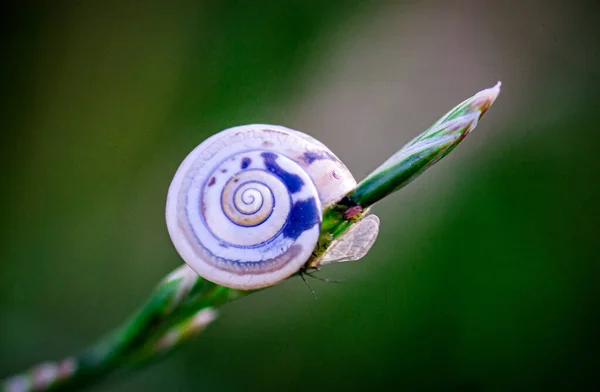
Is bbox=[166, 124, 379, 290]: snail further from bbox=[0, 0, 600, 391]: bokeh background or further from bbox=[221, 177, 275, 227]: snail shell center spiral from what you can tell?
bbox=[0, 0, 600, 391]: bokeh background

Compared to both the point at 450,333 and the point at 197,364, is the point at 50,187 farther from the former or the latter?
the point at 450,333

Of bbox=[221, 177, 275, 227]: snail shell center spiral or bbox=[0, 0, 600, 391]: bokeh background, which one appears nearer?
bbox=[221, 177, 275, 227]: snail shell center spiral

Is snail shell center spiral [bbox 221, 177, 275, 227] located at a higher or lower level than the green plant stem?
higher

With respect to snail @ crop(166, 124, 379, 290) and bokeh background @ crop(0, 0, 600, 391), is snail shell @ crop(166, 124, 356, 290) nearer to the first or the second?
snail @ crop(166, 124, 379, 290)

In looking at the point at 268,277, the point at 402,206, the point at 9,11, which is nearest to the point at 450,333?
the point at 402,206

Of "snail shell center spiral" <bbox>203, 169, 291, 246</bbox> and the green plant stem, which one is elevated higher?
"snail shell center spiral" <bbox>203, 169, 291, 246</bbox>

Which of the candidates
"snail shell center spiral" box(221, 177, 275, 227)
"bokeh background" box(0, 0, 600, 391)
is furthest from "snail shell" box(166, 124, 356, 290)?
"bokeh background" box(0, 0, 600, 391)
